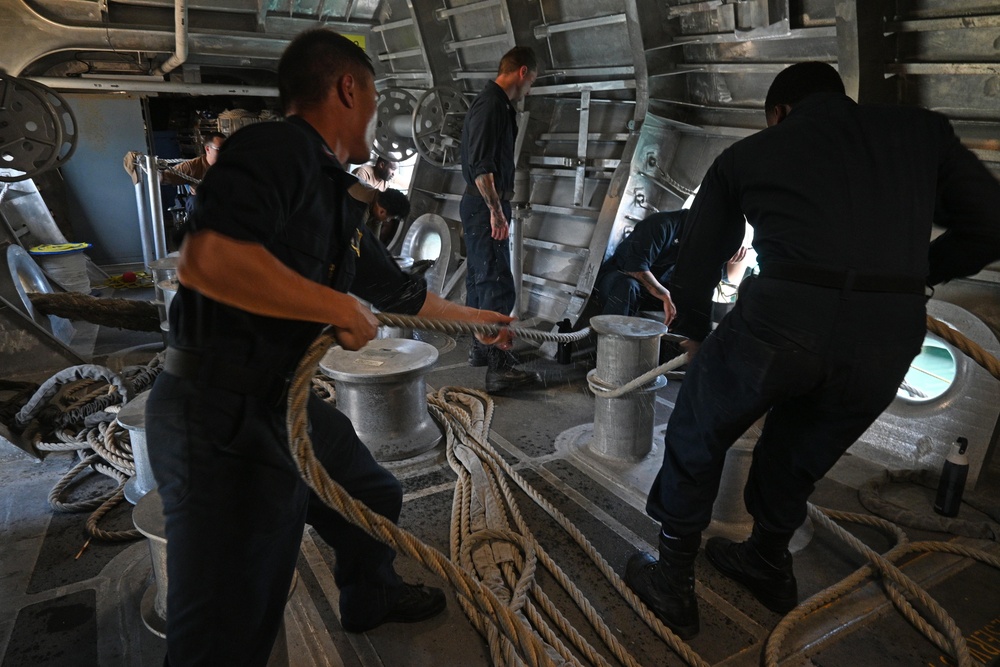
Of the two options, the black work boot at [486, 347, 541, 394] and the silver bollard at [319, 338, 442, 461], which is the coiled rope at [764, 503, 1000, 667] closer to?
the silver bollard at [319, 338, 442, 461]

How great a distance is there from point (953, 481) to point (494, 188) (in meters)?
3.26

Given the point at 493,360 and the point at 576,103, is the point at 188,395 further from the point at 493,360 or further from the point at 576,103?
the point at 576,103

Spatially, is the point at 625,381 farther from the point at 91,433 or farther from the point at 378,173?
the point at 378,173

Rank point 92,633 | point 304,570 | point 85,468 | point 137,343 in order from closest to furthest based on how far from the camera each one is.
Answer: point 92,633, point 304,570, point 85,468, point 137,343

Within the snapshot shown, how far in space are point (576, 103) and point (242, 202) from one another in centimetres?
560

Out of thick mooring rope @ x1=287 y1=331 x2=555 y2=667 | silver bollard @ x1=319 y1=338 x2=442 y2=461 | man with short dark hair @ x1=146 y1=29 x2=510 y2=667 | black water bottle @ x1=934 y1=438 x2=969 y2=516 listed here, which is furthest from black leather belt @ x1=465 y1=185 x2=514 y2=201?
thick mooring rope @ x1=287 y1=331 x2=555 y2=667

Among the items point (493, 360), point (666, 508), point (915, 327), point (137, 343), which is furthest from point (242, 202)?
point (137, 343)

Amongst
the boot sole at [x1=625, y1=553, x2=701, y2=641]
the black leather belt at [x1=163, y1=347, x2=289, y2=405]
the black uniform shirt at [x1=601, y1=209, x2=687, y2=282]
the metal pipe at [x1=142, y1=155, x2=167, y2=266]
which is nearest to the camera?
the black leather belt at [x1=163, y1=347, x2=289, y2=405]

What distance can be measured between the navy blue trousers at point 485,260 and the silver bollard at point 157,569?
2991 millimetres

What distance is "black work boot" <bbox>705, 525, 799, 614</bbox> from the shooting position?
2527mm

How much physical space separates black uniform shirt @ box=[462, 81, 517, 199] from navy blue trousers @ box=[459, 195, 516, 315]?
240mm

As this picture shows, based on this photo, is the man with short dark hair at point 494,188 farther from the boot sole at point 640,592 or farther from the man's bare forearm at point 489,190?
the boot sole at point 640,592

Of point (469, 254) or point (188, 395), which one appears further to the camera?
point (469, 254)

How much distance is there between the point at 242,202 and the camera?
1.35 metres
